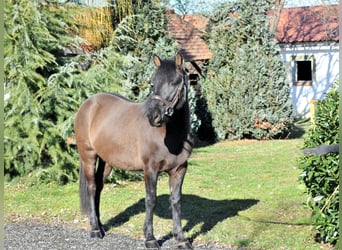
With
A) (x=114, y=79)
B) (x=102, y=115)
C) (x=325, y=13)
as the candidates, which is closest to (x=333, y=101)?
(x=102, y=115)

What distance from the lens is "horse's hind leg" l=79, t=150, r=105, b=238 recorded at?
6176 mm

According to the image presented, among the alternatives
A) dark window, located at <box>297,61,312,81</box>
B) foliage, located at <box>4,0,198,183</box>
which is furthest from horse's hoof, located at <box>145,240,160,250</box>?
dark window, located at <box>297,61,312,81</box>

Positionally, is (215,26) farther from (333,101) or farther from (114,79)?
(333,101)

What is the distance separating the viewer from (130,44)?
14.1 meters

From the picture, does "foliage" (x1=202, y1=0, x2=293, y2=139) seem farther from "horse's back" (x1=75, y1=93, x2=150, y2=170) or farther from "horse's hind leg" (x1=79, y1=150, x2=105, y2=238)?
"horse's hind leg" (x1=79, y1=150, x2=105, y2=238)

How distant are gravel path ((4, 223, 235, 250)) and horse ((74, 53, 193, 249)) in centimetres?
19

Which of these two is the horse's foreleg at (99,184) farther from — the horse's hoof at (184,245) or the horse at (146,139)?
the horse's hoof at (184,245)

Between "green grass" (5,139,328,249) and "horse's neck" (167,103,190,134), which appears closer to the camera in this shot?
"horse's neck" (167,103,190,134)

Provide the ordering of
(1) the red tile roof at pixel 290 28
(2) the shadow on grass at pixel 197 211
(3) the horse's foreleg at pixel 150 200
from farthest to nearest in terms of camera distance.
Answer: (1) the red tile roof at pixel 290 28 → (2) the shadow on grass at pixel 197 211 → (3) the horse's foreleg at pixel 150 200

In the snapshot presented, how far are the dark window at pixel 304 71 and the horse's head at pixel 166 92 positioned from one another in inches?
838

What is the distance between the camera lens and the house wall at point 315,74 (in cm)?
2434

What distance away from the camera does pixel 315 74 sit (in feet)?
80.5

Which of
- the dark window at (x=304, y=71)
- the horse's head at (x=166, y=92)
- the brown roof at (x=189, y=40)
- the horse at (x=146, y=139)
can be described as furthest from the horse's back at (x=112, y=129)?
the dark window at (x=304, y=71)

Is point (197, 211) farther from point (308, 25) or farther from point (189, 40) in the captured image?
Result: point (308, 25)
